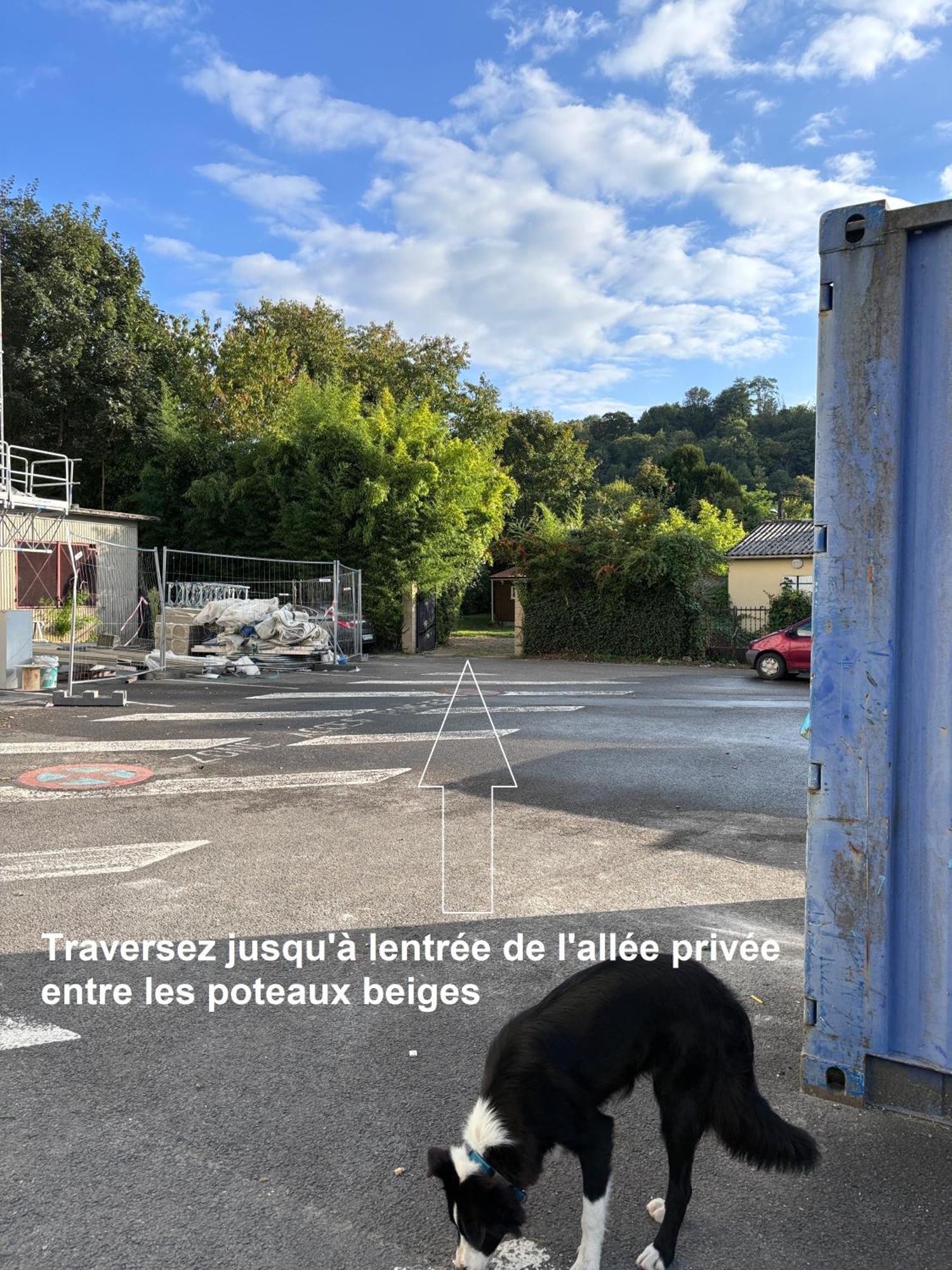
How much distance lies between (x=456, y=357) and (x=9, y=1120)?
42296 millimetres

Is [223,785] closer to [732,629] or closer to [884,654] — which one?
[884,654]

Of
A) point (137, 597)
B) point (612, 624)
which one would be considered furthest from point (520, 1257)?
point (612, 624)

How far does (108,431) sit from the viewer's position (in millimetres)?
34219

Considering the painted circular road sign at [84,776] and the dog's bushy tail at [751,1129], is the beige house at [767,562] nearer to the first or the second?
the painted circular road sign at [84,776]

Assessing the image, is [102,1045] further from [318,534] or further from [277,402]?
[277,402]

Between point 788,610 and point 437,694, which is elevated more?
point 788,610

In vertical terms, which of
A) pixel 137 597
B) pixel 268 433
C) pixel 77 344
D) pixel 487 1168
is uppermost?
pixel 77 344

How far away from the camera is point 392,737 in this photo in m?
11.7

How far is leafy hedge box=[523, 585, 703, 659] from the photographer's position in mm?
28078

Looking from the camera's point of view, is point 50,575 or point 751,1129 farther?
point 50,575

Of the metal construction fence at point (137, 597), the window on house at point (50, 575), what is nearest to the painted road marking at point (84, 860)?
the metal construction fence at point (137, 597)

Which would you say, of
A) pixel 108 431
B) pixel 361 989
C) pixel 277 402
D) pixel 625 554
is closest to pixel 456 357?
pixel 277 402

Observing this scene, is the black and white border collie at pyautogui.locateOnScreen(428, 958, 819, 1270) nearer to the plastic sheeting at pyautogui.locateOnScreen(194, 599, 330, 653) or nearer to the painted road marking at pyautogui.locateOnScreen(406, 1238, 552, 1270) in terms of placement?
the painted road marking at pyautogui.locateOnScreen(406, 1238, 552, 1270)

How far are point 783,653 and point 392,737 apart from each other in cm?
1264
